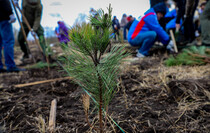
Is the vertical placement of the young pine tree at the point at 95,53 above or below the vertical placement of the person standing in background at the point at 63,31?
below

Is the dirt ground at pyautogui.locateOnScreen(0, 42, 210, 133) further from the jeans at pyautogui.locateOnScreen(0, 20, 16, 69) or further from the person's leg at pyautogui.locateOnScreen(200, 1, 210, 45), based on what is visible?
the person's leg at pyautogui.locateOnScreen(200, 1, 210, 45)

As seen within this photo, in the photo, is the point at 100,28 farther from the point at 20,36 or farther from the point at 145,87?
the point at 20,36

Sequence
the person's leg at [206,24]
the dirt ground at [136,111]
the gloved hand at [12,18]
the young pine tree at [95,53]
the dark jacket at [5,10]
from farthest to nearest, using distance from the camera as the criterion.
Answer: the person's leg at [206,24], the gloved hand at [12,18], the dark jacket at [5,10], the dirt ground at [136,111], the young pine tree at [95,53]

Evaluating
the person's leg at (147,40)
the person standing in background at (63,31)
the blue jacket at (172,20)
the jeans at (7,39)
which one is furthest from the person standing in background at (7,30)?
the blue jacket at (172,20)

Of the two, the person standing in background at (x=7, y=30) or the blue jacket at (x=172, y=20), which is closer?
the person standing in background at (x=7, y=30)

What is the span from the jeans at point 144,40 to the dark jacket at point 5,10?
2.86 meters

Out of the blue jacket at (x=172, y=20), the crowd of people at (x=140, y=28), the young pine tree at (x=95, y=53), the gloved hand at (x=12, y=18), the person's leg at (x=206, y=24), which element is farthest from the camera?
the blue jacket at (x=172, y=20)

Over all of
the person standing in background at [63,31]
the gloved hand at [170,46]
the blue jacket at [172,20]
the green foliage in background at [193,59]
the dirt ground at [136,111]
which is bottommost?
the dirt ground at [136,111]

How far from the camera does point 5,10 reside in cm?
285

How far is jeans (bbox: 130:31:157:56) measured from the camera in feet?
12.9

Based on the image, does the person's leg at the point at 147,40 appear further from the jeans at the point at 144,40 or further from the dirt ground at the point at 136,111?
the dirt ground at the point at 136,111

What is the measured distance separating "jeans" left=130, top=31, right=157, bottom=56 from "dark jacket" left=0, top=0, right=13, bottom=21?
9.39 ft

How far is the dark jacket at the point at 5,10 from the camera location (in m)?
2.80

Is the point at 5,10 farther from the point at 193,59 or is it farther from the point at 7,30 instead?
the point at 193,59
